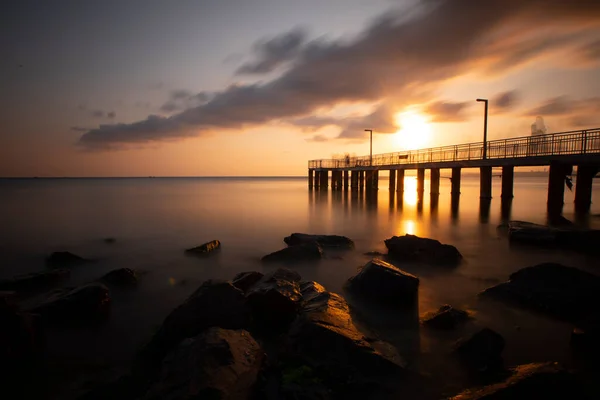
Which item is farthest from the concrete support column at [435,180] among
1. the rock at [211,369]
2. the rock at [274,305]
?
the rock at [211,369]

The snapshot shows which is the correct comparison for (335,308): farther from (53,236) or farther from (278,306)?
(53,236)

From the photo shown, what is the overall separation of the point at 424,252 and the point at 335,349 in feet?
23.1

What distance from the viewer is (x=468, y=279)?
824cm

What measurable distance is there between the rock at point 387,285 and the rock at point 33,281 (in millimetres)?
7952

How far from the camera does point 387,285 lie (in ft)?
21.4

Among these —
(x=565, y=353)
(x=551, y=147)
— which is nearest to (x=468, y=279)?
(x=565, y=353)

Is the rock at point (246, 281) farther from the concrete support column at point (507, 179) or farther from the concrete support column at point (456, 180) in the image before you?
the concrete support column at point (456, 180)

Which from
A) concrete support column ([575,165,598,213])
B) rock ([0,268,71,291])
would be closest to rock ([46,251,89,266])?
rock ([0,268,71,291])

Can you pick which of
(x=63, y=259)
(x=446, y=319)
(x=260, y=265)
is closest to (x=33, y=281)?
(x=63, y=259)

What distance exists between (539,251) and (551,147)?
12670 millimetres

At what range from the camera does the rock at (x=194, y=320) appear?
4652mm

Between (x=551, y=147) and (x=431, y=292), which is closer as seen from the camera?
(x=431, y=292)

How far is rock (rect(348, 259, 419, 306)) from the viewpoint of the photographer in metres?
6.40

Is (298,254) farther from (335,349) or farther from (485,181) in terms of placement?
(485,181)
